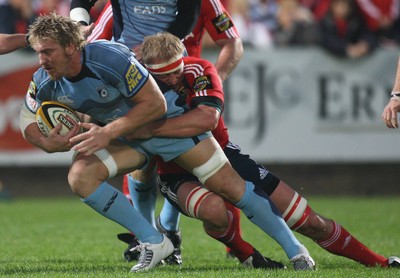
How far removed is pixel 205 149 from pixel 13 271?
56.8 inches

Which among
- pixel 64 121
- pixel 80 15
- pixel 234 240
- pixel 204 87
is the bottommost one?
pixel 234 240

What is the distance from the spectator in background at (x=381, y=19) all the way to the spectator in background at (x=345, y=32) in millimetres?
251

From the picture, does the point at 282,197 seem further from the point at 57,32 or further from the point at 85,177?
the point at 57,32

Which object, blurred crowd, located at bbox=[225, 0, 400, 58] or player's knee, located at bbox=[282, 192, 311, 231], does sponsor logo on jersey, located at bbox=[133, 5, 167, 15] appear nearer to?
player's knee, located at bbox=[282, 192, 311, 231]

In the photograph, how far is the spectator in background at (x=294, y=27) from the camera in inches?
519

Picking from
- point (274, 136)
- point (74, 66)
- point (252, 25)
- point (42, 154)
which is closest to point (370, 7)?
point (252, 25)

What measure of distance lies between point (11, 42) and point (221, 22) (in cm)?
190

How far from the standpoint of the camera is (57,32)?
18.3ft

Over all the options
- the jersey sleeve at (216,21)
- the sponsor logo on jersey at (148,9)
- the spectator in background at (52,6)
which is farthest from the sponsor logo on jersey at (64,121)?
the spectator in background at (52,6)

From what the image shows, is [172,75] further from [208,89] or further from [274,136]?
[274,136]

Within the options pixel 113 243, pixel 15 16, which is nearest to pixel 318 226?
pixel 113 243

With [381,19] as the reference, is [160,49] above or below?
above

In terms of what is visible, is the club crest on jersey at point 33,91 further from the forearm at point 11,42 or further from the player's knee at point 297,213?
the player's knee at point 297,213

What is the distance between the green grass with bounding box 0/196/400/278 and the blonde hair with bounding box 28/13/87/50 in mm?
1420
